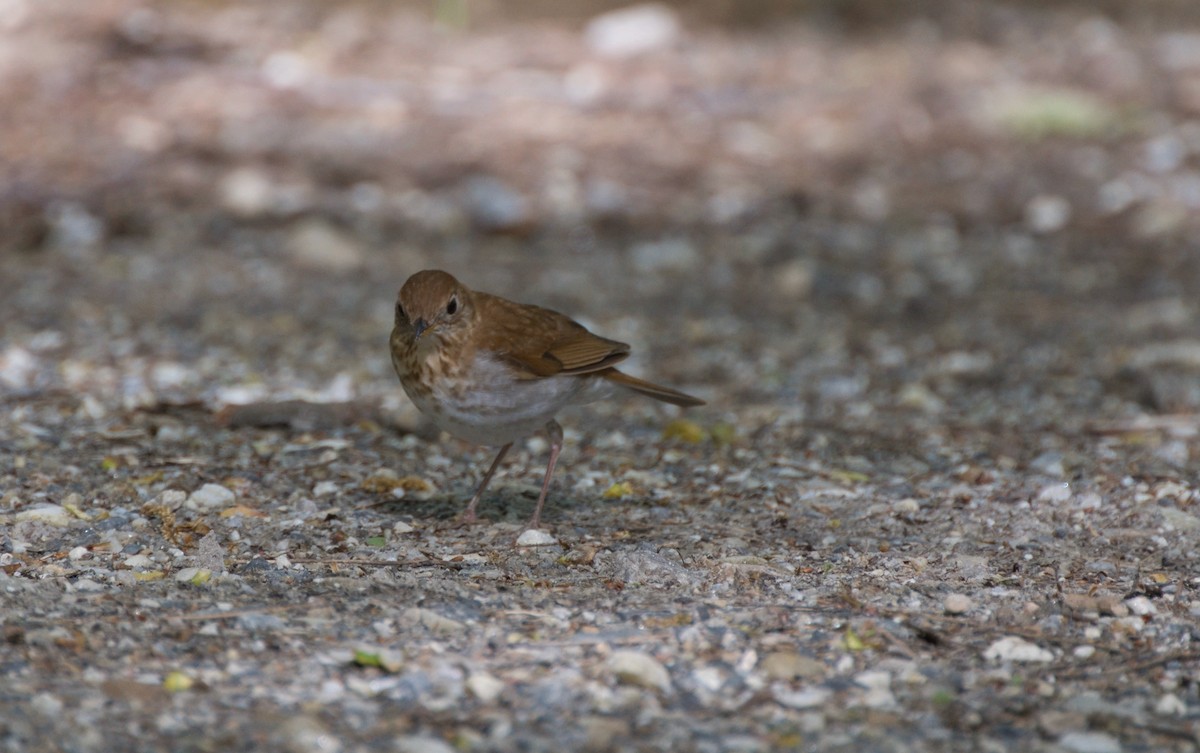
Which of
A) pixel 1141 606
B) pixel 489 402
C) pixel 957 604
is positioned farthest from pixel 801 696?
pixel 489 402

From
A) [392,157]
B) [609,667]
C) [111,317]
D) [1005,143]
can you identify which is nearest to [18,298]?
[111,317]

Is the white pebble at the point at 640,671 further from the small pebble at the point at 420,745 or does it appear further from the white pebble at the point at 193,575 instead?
the white pebble at the point at 193,575

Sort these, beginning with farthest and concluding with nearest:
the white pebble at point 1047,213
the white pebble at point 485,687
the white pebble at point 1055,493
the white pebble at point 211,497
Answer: the white pebble at point 1047,213 < the white pebble at point 1055,493 < the white pebble at point 211,497 < the white pebble at point 485,687

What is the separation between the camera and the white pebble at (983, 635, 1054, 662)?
3594mm

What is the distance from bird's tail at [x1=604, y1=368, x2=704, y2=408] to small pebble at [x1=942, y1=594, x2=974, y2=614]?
136 centimetres

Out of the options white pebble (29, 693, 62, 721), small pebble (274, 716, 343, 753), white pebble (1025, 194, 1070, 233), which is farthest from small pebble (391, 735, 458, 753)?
white pebble (1025, 194, 1070, 233)

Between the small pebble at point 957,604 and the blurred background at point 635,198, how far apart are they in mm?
2017

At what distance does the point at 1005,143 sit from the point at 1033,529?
6189 millimetres

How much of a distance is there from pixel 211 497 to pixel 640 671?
195 cm

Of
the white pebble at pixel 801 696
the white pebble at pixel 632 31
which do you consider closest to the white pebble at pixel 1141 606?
the white pebble at pixel 801 696

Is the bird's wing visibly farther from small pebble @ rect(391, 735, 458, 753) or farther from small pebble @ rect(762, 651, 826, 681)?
small pebble @ rect(391, 735, 458, 753)

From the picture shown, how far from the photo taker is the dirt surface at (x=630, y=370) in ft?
11.1

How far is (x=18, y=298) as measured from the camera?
7332mm

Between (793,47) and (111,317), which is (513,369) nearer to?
(111,317)
